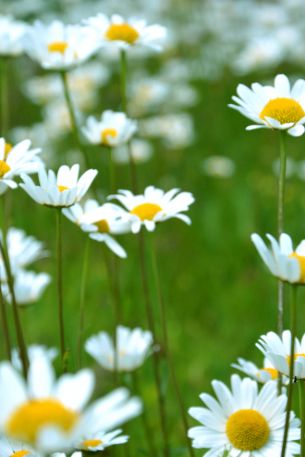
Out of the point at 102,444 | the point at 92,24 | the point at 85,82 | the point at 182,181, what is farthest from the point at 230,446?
the point at 85,82

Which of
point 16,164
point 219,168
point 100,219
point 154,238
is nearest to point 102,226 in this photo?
point 100,219

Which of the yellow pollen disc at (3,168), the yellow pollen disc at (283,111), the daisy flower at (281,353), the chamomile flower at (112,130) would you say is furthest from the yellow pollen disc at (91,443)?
the chamomile flower at (112,130)

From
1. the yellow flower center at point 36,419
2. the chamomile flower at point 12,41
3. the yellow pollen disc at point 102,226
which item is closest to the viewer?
the yellow flower center at point 36,419

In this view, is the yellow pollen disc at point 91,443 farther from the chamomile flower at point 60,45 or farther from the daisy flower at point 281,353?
the chamomile flower at point 60,45

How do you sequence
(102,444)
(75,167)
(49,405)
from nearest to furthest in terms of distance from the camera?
1. (49,405)
2. (102,444)
3. (75,167)

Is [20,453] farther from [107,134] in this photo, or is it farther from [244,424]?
[107,134]

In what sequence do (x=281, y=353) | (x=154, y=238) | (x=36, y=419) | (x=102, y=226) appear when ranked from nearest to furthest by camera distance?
1. (x=36, y=419)
2. (x=281, y=353)
3. (x=102, y=226)
4. (x=154, y=238)

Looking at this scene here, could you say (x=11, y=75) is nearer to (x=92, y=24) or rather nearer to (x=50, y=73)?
(x=50, y=73)

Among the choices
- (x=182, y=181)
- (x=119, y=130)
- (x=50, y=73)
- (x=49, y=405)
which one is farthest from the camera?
(x=50, y=73)
